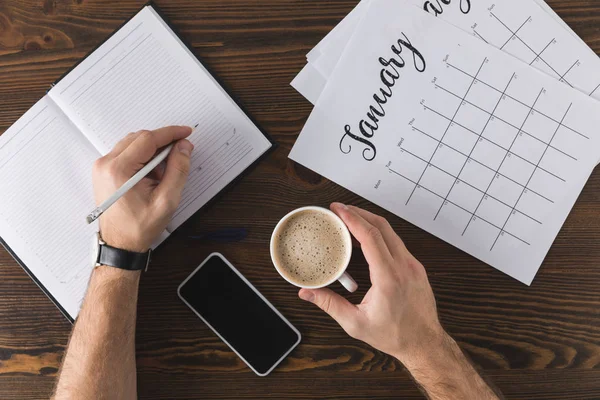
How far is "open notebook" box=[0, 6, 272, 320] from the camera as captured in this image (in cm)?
88

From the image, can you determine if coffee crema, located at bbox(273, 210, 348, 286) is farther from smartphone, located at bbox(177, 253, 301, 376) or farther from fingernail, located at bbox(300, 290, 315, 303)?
smartphone, located at bbox(177, 253, 301, 376)

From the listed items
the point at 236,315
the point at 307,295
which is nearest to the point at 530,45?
the point at 307,295

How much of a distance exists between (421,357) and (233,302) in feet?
1.15

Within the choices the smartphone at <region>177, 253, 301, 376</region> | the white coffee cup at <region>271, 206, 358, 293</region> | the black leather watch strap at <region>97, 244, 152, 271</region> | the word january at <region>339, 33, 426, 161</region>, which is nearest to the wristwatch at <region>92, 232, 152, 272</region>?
the black leather watch strap at <region>97, 244, 152, 271</region>

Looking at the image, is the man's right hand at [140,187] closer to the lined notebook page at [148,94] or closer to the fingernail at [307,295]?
the lined notebook page at [148,94]

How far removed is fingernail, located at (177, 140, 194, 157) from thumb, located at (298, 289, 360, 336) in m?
0.31

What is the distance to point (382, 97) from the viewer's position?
89 cm

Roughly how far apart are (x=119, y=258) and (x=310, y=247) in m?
0.33

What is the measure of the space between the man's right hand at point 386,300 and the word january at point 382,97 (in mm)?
134

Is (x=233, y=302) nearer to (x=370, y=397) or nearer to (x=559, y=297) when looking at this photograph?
(x=370, y=397)

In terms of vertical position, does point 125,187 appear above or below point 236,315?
above

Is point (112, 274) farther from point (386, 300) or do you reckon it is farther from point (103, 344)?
point (386, 300)

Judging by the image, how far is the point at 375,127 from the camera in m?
0.90

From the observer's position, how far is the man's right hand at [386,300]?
30.5 inches
